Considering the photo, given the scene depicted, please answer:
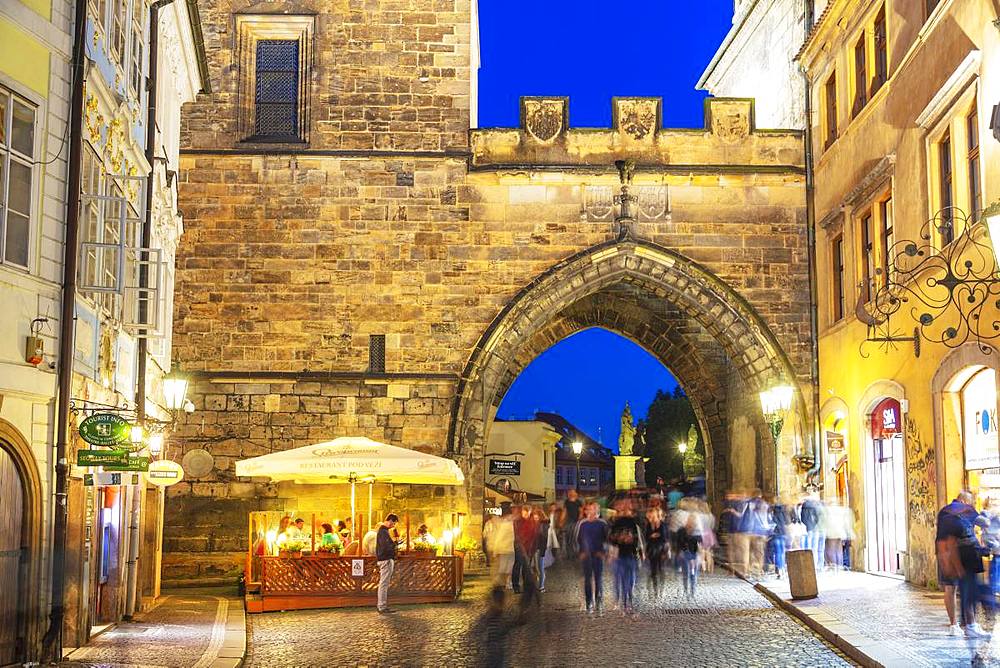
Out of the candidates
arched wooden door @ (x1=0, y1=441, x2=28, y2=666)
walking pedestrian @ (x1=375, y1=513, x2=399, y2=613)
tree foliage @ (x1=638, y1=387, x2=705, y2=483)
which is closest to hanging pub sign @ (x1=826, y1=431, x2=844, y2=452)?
walking pedestrian @ (x1=375, y1=513, x2=399, y2=613)

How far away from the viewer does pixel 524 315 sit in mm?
22484

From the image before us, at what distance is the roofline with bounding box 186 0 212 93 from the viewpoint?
701 inches

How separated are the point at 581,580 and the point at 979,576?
33.4 feet

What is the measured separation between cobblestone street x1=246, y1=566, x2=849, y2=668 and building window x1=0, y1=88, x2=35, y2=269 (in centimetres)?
380

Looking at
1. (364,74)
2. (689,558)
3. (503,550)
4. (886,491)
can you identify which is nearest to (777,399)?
(886,491)

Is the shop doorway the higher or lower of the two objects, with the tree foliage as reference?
lower

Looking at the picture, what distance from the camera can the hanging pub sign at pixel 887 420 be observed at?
711 inches

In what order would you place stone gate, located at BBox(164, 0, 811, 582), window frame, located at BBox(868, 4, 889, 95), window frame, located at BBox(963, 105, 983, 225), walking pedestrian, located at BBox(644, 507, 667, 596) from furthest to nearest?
stone gate, located at BBox(164, 0, 811, 582), window frame, located at BBox(868, 4, 889, 95), walking pedestrian, located at BBox(644, 507, 667, 596), window frame, located at BBox(963, 105, 983, 225)

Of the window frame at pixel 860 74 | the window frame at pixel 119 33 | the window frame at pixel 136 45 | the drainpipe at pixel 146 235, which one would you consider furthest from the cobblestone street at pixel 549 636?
the window frame at pixel 860 74

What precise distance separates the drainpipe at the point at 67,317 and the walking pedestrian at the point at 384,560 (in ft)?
15.9

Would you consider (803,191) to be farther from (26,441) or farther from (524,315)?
(26,441)

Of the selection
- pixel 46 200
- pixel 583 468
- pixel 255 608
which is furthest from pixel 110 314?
pixel 583 468

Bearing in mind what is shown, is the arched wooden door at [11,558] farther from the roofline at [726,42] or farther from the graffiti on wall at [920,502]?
the roofline at [726,42]

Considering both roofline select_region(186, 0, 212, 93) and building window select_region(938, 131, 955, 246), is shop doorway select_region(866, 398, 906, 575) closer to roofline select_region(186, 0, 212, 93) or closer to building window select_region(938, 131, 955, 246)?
building window select_region(938, 131, 955, 246)
